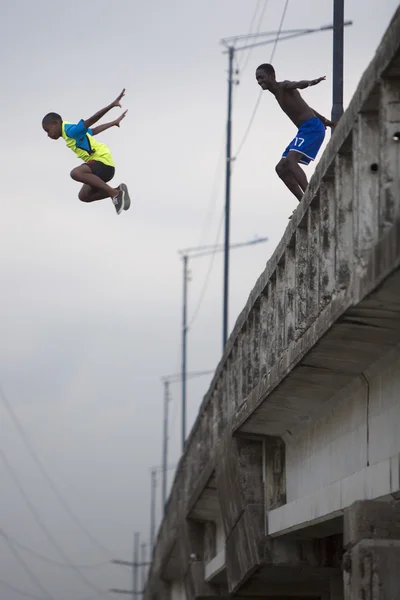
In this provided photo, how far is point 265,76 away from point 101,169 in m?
2.73

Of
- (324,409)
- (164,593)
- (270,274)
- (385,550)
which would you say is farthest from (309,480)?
(164,593)

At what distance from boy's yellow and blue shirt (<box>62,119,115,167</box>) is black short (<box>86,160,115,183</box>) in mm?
45

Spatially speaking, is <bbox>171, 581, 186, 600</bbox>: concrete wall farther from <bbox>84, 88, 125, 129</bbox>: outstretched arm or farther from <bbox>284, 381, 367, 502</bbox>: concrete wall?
<bbox>84, 88, 125, 129</bbox>: outstretched arm

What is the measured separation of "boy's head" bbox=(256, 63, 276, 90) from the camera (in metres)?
15.3

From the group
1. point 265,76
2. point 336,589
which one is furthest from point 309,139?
point 336,589

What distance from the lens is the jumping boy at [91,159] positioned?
16359 mm

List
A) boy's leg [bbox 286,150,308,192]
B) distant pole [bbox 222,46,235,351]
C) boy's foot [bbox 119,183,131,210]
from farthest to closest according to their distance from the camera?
distant pole [bbox 222,46,235,351] → boy's foot [bbox 119,183,131,210] → boy's leg [bbox 286,150,308,192]

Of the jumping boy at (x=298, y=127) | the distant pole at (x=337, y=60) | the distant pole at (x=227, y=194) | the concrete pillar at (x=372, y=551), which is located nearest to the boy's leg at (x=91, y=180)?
the jumping boy at (x=298, y=127)

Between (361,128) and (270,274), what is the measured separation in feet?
15.2

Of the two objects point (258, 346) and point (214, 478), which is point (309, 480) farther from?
point (214, 478)

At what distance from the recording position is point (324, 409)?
14.5 meters

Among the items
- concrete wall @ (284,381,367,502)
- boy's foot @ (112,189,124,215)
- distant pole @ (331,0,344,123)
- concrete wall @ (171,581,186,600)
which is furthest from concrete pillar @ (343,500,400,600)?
concrete wall @ (171,581,186,600)

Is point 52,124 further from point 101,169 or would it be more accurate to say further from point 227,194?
point 227,194

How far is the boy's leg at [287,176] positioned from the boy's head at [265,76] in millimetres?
928
